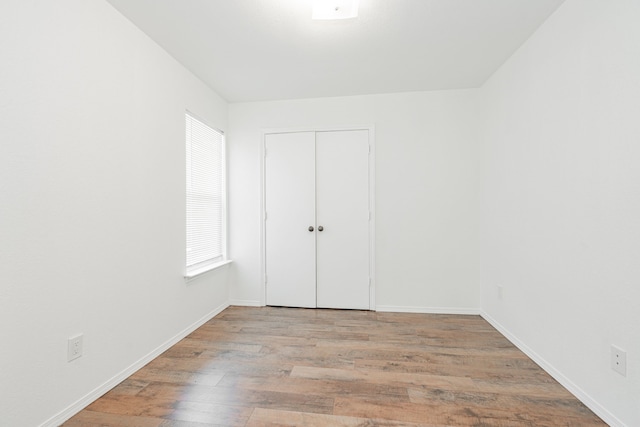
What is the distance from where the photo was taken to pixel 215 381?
2.07 meters

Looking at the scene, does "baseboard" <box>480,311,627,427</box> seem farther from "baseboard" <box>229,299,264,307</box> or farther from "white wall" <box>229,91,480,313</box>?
"baseboard" <box>229,299,264,307</box>

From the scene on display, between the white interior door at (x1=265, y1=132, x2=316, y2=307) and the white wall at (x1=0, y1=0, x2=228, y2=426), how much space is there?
1.26 m

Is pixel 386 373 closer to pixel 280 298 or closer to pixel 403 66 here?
pixel 280 298

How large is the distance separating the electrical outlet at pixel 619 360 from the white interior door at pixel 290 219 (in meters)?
2.62

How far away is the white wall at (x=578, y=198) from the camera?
1.55m

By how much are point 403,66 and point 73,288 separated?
10.1 ft

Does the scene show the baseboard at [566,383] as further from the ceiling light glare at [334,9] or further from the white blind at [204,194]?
the white blind at [204,194]

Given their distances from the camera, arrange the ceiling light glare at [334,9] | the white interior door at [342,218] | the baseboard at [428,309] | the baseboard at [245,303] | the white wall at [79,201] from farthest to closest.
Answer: the baseboard at [245,303] → the white interior door at [342,218] → the baseboard at [428,309] → the ceiling light glare at [334,9] → the white wall at [79,201]

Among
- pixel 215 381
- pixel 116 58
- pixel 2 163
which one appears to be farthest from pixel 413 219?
pixel 2 163

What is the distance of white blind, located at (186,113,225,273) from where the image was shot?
3.03m

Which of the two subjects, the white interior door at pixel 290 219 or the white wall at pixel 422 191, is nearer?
the white wall at pixel 422 191

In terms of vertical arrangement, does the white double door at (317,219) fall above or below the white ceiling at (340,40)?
below

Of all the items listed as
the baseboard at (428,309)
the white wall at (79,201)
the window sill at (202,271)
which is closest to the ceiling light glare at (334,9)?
the white wall at (79,201)

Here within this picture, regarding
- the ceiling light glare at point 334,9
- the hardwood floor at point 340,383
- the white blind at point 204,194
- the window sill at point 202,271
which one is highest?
the ceiling light glare at point 334,9
